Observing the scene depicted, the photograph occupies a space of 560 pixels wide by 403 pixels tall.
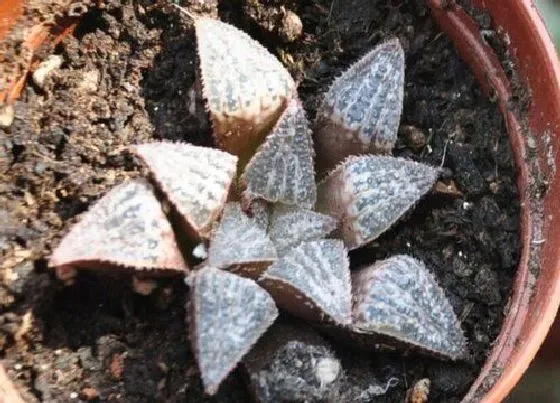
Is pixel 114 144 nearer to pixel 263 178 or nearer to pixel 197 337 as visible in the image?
pixel 263 178

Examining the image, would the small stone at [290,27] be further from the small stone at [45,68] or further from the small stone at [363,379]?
the small stone at [363,379]

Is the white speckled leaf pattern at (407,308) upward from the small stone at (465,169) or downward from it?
downward

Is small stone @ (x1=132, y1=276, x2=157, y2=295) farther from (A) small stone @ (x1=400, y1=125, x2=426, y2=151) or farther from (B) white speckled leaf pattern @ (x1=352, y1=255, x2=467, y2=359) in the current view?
(A) small stone @ (x1=400, y1=125, x2=426, y2=151)

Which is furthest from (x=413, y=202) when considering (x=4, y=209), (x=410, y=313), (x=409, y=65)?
(x=4, y=209)

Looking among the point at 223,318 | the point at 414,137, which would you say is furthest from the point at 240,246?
the point at 414,137

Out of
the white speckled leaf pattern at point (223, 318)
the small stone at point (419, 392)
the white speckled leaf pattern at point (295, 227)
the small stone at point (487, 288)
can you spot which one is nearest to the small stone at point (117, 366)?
the white speckled leaf pattern at point (223, 318)
